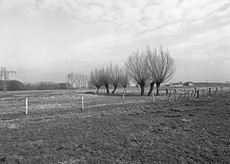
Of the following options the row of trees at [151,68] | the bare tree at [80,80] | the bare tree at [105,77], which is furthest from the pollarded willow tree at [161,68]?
the bare tree at [80,80]

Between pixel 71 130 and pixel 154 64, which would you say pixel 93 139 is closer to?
pixel 71 130

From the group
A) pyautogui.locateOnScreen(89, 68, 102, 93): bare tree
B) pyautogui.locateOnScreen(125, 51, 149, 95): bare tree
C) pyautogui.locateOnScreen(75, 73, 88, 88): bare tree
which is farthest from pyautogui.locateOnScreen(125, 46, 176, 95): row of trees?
pyautogui.locateOnScreen(75, 73, 88, 88): bare tree

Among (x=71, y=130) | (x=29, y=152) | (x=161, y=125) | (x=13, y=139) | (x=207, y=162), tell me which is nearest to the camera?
A: (x=207, y=162)

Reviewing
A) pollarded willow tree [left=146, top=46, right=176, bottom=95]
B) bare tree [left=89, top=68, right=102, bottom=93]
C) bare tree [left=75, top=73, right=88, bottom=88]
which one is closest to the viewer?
pollarded willow tree [left=146, top=46, right=176, bottom=95]

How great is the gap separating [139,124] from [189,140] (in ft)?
8.36

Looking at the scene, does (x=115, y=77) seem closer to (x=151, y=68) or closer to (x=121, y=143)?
(x=151, y=68)

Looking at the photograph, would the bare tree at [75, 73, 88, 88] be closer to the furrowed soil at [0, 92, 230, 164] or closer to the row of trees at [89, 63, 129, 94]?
the row of trees at [89, 63, 129, 94]

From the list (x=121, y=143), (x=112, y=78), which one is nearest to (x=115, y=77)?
(x=112, y=78)

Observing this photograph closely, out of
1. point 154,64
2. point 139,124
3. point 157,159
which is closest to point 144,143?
point 157,159

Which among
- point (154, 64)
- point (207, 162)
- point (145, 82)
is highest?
point (154, 64)

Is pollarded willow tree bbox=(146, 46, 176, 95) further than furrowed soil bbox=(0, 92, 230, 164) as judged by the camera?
Yes

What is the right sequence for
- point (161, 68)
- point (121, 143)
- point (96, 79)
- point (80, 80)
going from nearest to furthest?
point (121, 143)
point (161, 68)
point (96, 79)
point (80, 80)

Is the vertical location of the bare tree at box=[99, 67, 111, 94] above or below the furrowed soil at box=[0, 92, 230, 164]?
above

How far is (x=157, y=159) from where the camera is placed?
15.1ft
